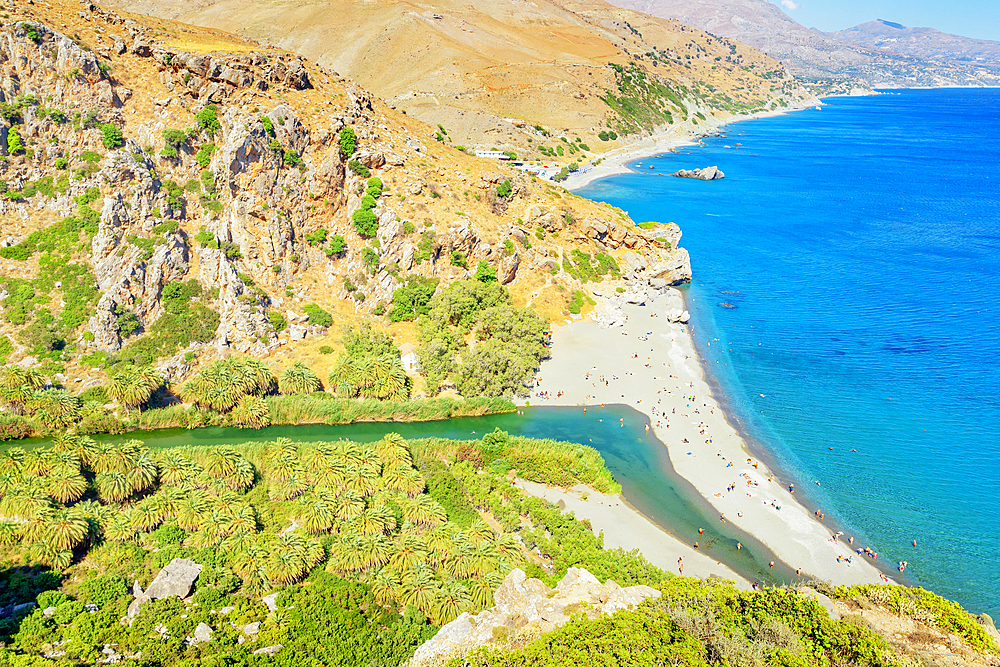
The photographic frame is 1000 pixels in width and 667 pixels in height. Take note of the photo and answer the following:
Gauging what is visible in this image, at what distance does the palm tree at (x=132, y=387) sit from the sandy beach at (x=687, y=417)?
4199cm

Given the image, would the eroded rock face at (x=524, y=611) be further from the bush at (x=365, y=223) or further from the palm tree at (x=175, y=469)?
the bush at (x=365, y=223)

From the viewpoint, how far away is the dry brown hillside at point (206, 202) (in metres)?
70.1

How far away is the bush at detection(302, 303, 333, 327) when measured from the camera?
250 ft

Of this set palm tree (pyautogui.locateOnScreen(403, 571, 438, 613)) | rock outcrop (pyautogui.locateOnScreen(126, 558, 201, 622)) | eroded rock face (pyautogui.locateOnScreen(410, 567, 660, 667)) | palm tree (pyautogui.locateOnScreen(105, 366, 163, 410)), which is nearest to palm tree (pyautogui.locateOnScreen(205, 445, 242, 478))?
rock outcrop (pyautogui.locateOnScreen(126, 558, 201, 622))

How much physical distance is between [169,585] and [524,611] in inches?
951

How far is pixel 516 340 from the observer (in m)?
75.2

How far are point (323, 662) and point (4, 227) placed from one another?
68.5 m

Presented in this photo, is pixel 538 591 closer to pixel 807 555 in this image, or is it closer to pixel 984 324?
pixel 807 555

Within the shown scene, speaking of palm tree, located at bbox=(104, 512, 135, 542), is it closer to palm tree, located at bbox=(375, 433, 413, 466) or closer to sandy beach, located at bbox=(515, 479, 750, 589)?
palm tree, located at bbox=(375, 433, 413, 466)

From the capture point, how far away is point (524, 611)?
113ft

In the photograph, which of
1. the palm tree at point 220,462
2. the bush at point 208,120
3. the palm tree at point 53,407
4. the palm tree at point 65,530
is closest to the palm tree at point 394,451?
the palm tree at point 220,462

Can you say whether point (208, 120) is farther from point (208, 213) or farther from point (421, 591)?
point (421, 591)

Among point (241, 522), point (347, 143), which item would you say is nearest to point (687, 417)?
point (241, 522)

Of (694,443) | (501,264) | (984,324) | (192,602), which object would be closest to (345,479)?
(192,602)
